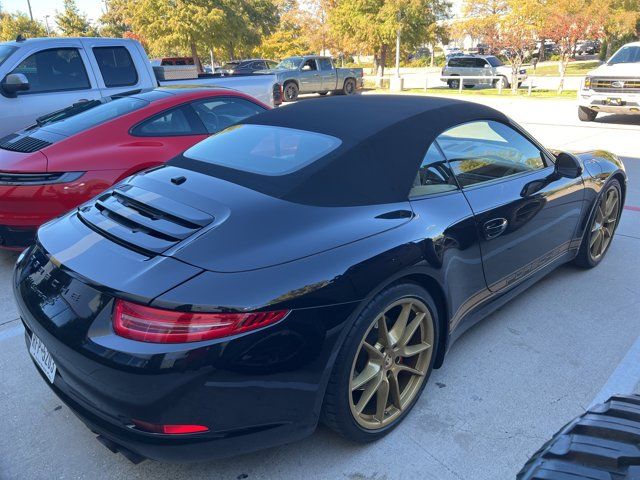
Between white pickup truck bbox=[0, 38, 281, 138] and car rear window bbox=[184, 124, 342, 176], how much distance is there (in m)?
3.54

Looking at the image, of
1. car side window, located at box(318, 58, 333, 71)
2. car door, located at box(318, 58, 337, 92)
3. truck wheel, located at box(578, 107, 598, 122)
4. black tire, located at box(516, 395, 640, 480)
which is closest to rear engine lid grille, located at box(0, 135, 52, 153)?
black tire, located at box(516, 395, 640, 480)

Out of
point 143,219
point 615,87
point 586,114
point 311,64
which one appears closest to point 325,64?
point 311,64

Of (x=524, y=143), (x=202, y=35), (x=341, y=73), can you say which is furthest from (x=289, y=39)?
(x=524, y=143)

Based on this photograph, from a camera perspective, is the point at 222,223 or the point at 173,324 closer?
the point at 173,324

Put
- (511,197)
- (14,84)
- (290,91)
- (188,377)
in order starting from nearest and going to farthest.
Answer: (188,377) → (511,197) → (14,84) → (290,91)

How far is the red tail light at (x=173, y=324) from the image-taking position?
5.80 feet

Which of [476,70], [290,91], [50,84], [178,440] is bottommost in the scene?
[290,91]

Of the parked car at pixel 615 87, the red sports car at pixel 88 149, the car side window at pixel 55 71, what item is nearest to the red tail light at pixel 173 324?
the red sports car at pixel 88 149

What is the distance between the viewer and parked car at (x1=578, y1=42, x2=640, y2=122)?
1142cm

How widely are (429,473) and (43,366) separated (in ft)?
5.77

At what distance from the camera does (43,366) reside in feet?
7.33

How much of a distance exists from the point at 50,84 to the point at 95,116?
2.26 m

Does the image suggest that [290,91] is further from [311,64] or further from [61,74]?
[61,74]

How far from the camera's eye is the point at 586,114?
502 inches
